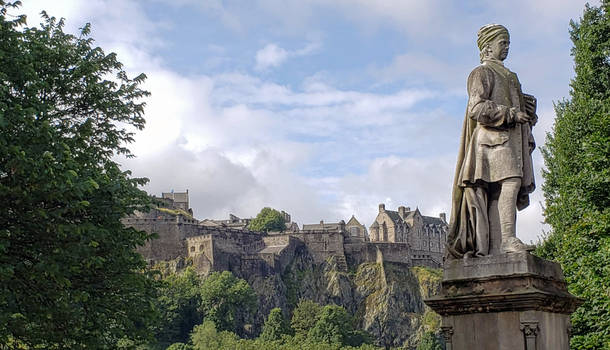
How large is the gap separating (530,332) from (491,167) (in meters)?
1.69

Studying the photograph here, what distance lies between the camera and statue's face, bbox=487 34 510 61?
8.02 metres

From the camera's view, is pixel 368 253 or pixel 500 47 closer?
pixel 500 47

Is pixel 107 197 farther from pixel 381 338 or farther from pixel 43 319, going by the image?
pixel 381 338

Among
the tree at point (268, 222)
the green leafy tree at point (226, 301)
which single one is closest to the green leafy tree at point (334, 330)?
the green leafy tree at point (226, 301)

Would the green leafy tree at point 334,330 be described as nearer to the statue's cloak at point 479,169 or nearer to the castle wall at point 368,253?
the castle wall at point 368,253

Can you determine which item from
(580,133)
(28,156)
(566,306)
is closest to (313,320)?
(580,133)

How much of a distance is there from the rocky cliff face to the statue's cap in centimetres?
9316

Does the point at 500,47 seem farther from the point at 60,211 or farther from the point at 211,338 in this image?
the point at 211,338

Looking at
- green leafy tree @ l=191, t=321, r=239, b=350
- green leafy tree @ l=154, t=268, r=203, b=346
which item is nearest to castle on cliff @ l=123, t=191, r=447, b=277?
green leafy tree @ l=154, t=268, r=203, b=346

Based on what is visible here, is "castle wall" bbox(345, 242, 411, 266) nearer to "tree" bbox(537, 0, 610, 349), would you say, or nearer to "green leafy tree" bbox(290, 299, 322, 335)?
"green leafy tree" bbox(290, 299, 322, 335)

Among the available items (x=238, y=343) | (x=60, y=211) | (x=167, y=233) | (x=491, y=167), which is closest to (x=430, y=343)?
(x=238, y=343)

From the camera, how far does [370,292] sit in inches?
4203

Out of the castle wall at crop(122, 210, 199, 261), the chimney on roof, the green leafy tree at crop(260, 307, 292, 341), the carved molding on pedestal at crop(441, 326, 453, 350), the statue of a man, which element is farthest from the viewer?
the chimney on roof

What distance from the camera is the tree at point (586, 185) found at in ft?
54.5
